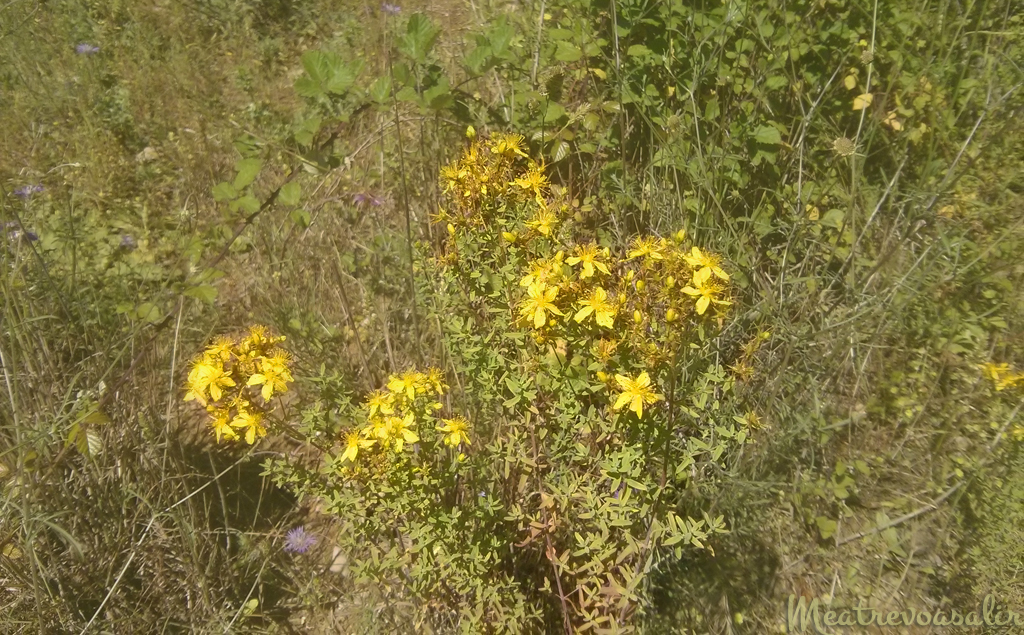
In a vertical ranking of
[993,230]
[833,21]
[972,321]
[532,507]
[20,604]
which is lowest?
[20,604]

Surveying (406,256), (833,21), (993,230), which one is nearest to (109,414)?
(406,256)

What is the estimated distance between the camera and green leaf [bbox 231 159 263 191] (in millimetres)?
1865

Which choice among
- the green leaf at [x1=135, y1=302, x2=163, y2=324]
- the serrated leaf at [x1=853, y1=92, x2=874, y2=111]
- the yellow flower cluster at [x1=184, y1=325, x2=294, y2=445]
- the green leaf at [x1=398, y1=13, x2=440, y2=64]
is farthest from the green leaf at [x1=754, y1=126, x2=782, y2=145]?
the green leaf at [x1=135, y1=302, x2=163, y2=324]

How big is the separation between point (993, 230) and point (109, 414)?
2.97 metres

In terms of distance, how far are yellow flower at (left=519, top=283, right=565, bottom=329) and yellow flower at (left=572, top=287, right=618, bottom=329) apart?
0.05 meters

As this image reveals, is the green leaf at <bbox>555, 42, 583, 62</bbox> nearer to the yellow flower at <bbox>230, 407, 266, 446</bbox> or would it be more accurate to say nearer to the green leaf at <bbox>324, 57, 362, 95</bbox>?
the green leaf at <bbox>324, 57, 362, 95</bbox>

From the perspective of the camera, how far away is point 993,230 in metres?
2.36

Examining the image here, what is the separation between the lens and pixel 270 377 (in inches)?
60.1

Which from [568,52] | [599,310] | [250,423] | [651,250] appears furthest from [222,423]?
[568,52]

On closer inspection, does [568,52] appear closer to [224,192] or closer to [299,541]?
[224,192]

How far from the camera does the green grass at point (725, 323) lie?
1908mm

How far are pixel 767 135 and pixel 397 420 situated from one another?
156cm

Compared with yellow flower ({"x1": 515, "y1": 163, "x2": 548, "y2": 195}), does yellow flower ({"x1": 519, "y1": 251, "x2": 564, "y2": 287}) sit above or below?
below

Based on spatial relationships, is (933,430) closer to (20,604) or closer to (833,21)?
(833,21)
